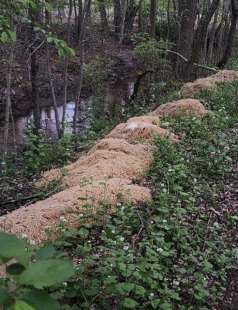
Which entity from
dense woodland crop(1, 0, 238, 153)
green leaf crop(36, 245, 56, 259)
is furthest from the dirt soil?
dense woodland crop(1, 0, 238, 153)

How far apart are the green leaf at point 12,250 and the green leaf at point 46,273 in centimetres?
9

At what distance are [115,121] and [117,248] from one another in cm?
900

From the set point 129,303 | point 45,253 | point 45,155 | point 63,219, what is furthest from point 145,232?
point 45,155

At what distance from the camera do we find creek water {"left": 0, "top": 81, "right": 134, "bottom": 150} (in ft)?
43.6

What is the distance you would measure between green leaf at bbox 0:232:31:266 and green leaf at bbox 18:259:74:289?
93 millimetres

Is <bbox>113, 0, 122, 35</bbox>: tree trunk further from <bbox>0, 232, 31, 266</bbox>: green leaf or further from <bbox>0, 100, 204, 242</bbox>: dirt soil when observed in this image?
<bbox>0, 232, 31, 266</bbox>: green leaf

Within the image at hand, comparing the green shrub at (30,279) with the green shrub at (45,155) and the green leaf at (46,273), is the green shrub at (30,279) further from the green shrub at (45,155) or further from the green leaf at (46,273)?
the green shrub at (45,155)

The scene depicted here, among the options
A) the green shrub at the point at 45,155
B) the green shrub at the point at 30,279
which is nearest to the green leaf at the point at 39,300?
the green shrub at the point at 30,279

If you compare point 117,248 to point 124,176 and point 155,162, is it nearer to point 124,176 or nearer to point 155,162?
point 124,176

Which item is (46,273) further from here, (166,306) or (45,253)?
(166,306)

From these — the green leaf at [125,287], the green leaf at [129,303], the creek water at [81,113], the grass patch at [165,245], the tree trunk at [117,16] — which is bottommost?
the creek water at [81,113]

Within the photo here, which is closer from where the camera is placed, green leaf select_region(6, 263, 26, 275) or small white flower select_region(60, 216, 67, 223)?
green leaf select_region(6, 263, 26, 275)

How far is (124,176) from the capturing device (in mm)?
5785

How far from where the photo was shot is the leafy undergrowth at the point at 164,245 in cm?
337
